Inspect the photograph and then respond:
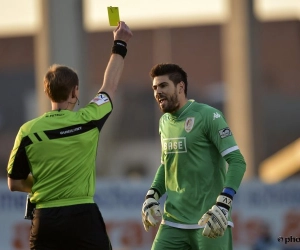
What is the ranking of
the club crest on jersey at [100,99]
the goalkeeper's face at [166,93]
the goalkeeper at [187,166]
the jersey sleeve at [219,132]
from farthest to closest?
the goalkeeper's face at [166,93], the goalkeeper at [187,166], the jersey sleeve at [219,132], the club crest on jersey at [100,99]

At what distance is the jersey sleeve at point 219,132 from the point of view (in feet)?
27.3

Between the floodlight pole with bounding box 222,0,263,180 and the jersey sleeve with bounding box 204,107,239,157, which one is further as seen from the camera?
the floodlight pole with bounding box 222,0,263,180

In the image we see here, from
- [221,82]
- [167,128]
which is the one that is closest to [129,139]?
[221,82]

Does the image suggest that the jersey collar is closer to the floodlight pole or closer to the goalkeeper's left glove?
the goalkeeper's left glove

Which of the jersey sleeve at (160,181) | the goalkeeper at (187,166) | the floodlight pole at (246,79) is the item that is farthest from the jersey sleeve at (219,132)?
the floodlight pole at (246,79)

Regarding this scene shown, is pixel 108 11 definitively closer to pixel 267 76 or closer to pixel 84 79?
pixel 84 79

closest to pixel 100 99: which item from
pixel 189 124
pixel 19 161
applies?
pixel 19 161

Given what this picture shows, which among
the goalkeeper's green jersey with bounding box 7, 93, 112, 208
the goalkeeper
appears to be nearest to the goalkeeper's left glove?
the goalkeeper

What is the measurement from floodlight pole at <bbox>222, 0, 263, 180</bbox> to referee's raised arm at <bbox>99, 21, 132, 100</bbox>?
1395cm

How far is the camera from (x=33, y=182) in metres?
7.73

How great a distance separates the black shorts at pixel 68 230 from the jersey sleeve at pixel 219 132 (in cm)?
125

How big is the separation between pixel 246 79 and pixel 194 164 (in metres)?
13.8

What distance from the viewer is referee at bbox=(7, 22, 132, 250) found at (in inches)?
299

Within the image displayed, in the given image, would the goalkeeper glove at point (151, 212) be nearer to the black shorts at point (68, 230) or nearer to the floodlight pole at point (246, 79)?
the black shorts at point (68, 230)
